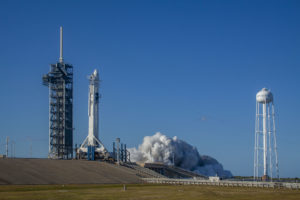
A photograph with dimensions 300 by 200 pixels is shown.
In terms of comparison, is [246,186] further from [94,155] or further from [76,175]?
[94,155]

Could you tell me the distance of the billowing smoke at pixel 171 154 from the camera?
139 meters

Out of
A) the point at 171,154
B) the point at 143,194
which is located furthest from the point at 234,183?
the point at 171,154

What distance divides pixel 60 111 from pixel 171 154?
3960 cm

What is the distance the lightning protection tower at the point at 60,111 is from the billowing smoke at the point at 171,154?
28432 mm

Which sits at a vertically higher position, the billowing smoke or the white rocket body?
the white rocket body

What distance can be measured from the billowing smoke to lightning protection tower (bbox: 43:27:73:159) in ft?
93.3

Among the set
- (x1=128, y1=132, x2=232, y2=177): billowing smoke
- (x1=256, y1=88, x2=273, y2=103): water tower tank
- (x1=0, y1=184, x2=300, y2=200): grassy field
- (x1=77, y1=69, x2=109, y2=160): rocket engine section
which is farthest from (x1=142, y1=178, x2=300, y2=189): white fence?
(x1=128, y1=132, x2=232, y2=177): billowing smoke

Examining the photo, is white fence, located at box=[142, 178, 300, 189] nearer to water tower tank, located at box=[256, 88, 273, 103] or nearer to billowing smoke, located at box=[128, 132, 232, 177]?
water tower tank, located at box=[256, 88, 273, 103]

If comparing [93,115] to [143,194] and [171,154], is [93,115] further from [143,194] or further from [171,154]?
[143,194]

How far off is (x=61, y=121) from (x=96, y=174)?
3850cm

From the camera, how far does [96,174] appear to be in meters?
82.4

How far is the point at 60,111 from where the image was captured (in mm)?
117625

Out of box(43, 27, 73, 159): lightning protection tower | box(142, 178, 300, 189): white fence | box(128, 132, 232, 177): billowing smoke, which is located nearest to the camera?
box(142, 178, 300, 189): white fence

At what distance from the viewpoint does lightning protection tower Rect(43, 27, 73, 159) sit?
382ft
